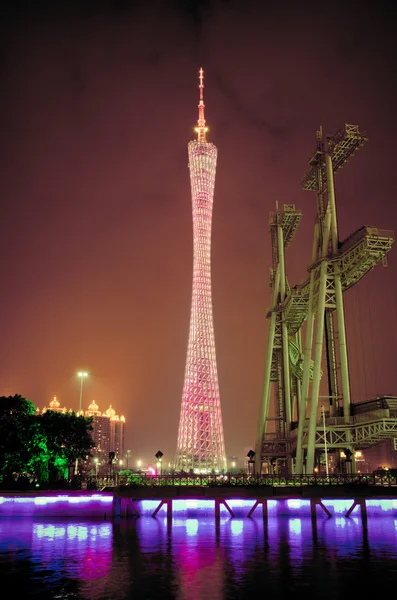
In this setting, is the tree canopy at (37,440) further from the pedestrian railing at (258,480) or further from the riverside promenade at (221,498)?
the pedestrian railing at (258,480)

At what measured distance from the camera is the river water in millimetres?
25203

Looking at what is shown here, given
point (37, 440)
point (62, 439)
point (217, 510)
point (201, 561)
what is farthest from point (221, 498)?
point (62, 439)

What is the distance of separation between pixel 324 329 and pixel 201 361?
125ft

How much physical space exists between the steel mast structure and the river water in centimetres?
817

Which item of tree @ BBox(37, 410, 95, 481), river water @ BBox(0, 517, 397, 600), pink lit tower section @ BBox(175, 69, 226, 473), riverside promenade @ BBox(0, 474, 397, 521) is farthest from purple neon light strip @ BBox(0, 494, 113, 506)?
pink lit tower section @ BBox(175, 69, 226, 473)

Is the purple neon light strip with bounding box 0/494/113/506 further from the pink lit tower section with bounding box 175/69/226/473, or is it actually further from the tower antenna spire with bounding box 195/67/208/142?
the tower antenna spire with bounding box 195/67/208/142

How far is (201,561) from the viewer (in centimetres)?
3167

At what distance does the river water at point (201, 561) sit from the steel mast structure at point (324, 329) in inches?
321

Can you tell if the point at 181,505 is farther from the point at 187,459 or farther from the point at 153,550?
the point at 187,459

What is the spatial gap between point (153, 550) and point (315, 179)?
4357 centimetres

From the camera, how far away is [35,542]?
127 ft

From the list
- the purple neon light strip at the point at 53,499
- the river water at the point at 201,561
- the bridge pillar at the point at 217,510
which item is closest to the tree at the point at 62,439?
the purple neon light strip at the point at 53,499

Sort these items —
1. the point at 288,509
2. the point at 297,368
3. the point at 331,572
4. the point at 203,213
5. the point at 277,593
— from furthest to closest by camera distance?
the point at 203,213, the point at 297,368, the point at 288,509, the point at 331,572, the point at 277,593

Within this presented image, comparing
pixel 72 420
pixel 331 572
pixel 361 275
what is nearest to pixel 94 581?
pixel 331 572
